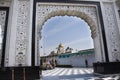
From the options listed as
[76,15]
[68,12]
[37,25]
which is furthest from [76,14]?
[37,25]

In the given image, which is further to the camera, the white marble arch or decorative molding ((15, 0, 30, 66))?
the white marble arch

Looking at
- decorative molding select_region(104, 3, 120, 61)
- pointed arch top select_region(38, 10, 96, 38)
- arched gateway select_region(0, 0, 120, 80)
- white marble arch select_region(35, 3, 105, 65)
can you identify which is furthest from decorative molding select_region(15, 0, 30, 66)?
decorative molding select_region(104, 3, 120, 61)

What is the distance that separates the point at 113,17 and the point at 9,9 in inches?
159

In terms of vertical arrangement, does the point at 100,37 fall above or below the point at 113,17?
below

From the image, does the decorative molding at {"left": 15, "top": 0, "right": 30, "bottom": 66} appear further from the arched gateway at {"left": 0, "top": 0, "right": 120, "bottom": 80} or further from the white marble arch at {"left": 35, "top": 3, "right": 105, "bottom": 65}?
the white marble arch at {"left": 35, "top": 3, "right": 105, "bottom": 65}

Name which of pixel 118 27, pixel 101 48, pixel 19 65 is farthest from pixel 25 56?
pixel 118 27

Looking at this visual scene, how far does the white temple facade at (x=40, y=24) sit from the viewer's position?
16.3ft

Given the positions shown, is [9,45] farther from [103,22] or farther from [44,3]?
[103,22]

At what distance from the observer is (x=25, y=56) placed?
16.4 feet

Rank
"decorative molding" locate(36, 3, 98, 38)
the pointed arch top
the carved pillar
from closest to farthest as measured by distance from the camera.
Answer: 1. the carved pillar
2. "decorative molding" locate(36, 3, 98, 38)
3. the pointed arch top

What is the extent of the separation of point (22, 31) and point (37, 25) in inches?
24.0

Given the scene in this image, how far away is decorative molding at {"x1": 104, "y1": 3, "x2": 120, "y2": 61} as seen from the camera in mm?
5625

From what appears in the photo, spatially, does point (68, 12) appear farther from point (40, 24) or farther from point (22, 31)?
point (22, 31)

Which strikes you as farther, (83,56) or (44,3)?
(83,56)
